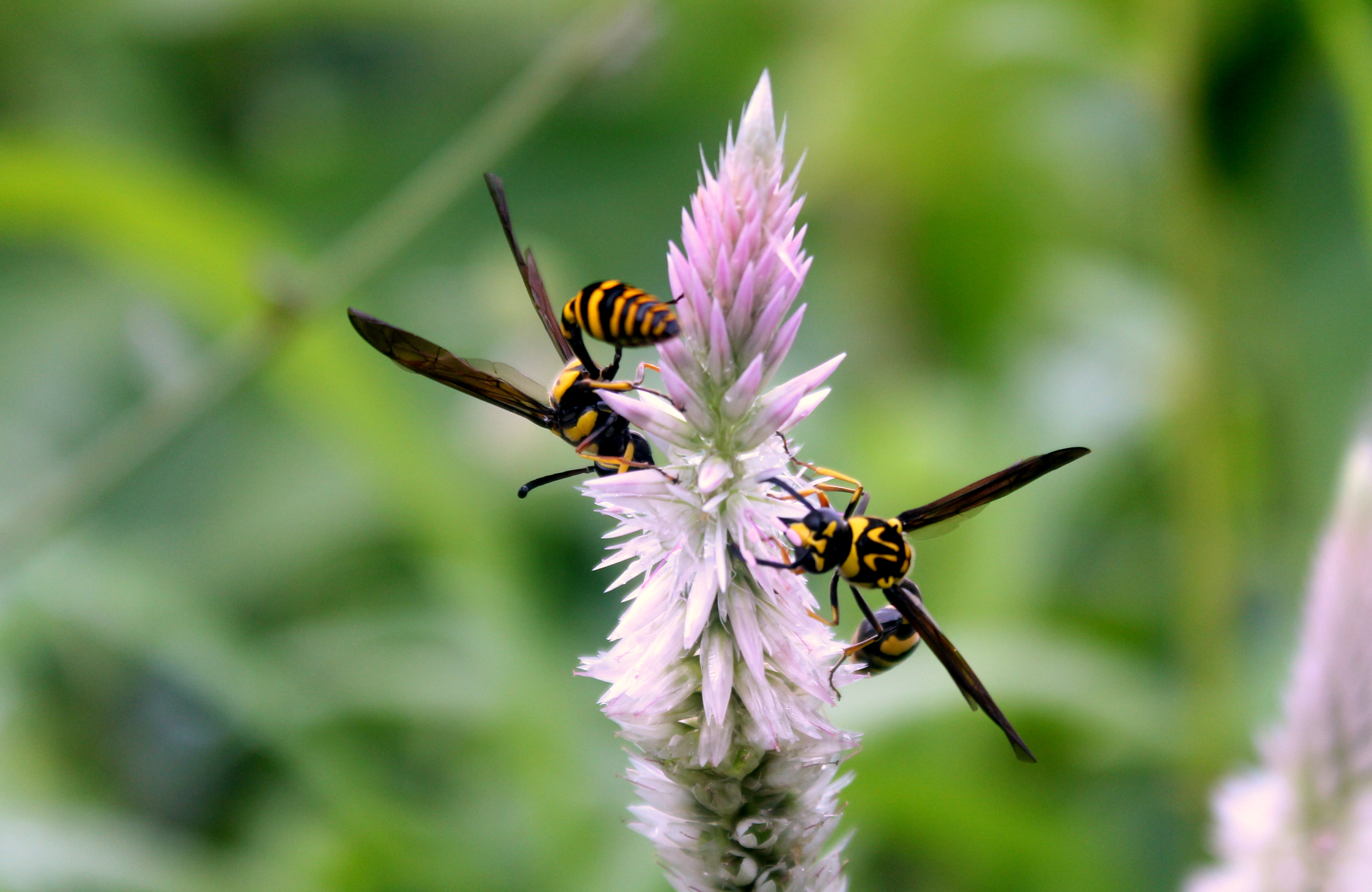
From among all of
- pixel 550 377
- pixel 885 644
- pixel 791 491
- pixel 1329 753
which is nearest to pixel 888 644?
pixel 885 644

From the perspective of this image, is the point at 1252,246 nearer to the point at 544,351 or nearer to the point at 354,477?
the point at 544,351

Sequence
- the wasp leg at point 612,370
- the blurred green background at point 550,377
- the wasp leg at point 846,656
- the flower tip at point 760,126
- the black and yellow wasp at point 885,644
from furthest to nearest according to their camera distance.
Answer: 1. the blurred green background at point 550,377
2. the wasp leg at point 612,370
3. the black and yellow wasp at point 885,644
4. the wasp leg at point 846,656
5. the flower tip at point 760,126

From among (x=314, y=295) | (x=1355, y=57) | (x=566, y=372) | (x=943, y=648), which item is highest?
(x=1355, y=57)

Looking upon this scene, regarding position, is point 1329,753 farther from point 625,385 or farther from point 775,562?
point 625,385

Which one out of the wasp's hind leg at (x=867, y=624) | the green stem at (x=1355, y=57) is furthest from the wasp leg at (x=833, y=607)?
the green stem at (x=1355, y=57)

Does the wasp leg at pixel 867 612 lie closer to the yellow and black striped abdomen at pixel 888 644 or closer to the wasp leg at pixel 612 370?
the yellow and black striped abdomen at pixel 888 644

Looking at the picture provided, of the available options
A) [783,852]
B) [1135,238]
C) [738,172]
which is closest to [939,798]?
[783,852]
